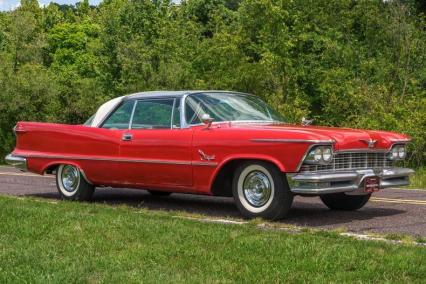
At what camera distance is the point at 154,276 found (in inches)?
203

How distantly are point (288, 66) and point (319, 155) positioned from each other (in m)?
19.9

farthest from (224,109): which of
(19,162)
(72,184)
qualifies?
(19,162)

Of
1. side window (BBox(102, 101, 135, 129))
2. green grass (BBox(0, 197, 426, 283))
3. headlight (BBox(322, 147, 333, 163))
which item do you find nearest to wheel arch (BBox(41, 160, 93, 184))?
side window (BBox(102, 101, 135, 129))

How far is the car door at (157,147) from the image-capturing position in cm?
877

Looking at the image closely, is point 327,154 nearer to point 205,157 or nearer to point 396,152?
point 396,152

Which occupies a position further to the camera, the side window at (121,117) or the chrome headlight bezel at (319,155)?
the side window at (121,117)

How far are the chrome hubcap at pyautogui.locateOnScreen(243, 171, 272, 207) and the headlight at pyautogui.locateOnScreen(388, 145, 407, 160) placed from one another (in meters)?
1.63

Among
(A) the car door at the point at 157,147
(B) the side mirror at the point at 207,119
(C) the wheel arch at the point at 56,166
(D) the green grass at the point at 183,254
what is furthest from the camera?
(C) the wheel arch at the point at 56,166

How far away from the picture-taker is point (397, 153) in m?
8.65

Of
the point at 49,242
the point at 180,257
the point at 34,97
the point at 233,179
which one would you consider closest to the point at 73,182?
the point at 233,179

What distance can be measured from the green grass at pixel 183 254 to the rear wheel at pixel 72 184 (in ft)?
8.19

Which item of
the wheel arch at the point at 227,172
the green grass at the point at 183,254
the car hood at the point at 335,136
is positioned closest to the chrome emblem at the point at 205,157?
the wheel arch at the point at 227,172

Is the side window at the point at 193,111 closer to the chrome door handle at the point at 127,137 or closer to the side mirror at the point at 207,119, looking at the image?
the side mirror at the point at 207,119

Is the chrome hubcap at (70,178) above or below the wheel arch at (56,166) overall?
below
